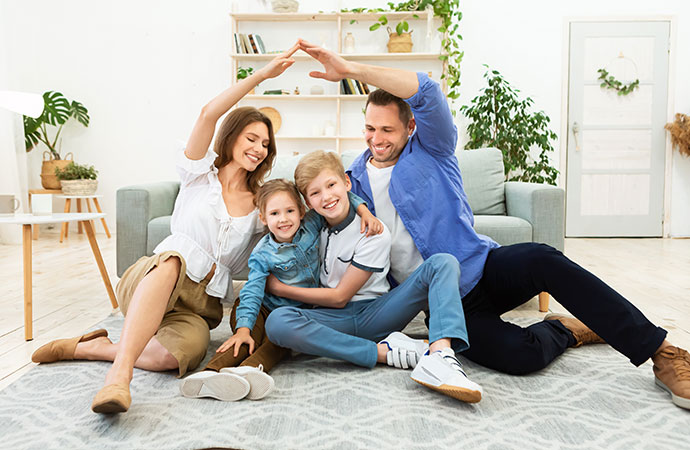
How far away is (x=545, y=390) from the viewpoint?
1.48 metres


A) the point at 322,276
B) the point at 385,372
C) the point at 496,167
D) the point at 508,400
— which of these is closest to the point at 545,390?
the point at 508,400

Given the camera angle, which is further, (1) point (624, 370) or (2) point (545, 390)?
(1) point (624, 370)

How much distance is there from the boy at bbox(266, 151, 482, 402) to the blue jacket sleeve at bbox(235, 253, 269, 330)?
6cm

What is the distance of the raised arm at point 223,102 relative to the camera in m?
1.58

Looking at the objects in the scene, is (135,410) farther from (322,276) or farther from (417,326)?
(417,326)

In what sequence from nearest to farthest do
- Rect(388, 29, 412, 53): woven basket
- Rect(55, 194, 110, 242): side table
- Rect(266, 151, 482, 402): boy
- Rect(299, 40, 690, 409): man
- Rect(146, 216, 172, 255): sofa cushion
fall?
Rect(299, 40, 690, 409): man < Rect(266, 151, 482, 402): boy < Rect(146, 216, 172, 255): sofa cushion < Rect(55, 194, 110, 242): side table < Rect(388, 29, 412, 53): woven basket

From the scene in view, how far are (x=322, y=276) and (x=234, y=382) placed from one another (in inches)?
20.1

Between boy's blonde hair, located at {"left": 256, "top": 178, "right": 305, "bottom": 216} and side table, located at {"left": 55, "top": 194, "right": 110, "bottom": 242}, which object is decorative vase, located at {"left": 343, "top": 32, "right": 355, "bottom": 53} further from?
boy's blonde hair, located at {"left": 256, "top": 178, "right": 305, "bottom": 216}

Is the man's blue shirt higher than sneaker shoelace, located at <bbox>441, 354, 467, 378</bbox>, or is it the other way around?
the man's blue shirt

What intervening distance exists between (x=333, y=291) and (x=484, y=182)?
1505 mm

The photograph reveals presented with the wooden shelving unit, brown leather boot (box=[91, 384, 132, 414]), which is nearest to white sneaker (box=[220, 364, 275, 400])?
brown leather boot (box=[91, 384, 132, 414])

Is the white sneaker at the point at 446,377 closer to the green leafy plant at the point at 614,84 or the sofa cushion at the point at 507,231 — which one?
the sofa cushion at the point at 507,231

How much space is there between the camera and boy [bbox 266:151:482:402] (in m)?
1.52

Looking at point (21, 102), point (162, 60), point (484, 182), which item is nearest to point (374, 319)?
point (484, 182)
